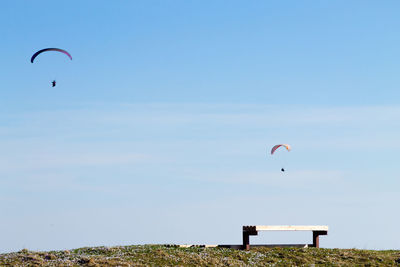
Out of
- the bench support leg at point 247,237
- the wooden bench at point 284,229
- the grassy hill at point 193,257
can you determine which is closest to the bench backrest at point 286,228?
the wooden bench at point 284,229

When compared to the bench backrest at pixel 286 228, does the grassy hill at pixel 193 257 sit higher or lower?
lower

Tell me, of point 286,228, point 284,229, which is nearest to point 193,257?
point 284,229

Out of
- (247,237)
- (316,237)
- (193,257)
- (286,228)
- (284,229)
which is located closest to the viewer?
(193,257)

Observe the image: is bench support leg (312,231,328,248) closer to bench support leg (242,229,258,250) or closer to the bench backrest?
the bench backrest

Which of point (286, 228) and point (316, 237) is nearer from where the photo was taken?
point (286, 228)

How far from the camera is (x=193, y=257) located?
1273 inches

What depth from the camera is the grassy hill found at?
Result: 101 feet

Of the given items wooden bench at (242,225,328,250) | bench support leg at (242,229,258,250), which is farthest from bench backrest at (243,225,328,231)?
bench support leg at (242,229,258,250)

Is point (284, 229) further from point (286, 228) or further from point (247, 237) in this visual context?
point (247, 237)

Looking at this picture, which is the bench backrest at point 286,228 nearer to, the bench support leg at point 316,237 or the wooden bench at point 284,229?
the wooden bench at point 284,229

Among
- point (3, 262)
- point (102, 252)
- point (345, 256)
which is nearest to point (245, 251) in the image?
point (345, 256)

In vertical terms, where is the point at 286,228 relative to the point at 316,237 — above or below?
above

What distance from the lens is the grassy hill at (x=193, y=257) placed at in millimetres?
30891

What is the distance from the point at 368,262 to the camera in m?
34.9
